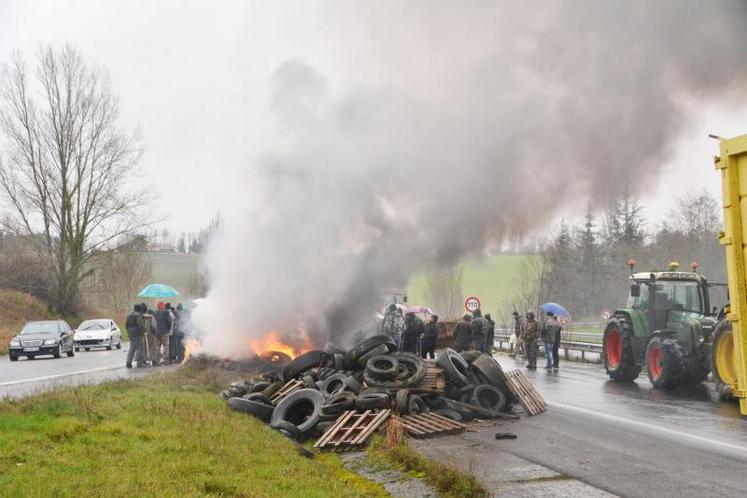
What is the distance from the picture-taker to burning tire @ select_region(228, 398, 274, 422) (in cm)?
1153

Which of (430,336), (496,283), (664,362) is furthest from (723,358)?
(496,283)

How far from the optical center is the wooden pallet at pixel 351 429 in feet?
31.0

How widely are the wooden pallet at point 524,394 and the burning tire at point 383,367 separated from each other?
197 cm

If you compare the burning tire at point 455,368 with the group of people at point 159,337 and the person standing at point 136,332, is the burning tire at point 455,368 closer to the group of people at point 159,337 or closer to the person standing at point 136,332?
the person standing at point 136,332

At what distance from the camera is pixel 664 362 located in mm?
15344

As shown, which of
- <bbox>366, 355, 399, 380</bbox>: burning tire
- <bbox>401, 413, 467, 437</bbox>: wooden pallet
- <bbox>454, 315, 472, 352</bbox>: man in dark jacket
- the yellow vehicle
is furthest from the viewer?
<bbox>454, 315, 472, 352</bbox>: man in dark jacket

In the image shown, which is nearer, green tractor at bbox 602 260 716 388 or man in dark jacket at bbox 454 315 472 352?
green tractor at bbox 602 260 716 388

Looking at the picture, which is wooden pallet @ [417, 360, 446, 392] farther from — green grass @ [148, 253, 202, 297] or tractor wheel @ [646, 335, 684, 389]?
green grass @ [148, 253, 202, 297]

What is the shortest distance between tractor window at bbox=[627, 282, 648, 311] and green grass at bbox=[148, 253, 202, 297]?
49005 mm

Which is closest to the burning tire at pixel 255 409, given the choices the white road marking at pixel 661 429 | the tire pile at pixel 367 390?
the tire pile at pixel 367 390

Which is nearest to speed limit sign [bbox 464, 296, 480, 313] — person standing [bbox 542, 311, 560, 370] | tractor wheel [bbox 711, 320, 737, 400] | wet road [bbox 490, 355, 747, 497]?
person standing [bbox 542, 311, 560, 370]

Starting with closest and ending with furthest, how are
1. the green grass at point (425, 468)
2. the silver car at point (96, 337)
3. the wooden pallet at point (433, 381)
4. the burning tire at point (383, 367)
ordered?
the green grass at point (425, 468) → the wooden pallet at point (433, 381) → the burning tire at point (383, 367) → the silver car at point (96, 337)

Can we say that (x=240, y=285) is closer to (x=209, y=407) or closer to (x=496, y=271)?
(x=209, y=407)

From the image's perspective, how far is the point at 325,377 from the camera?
13750 mm
